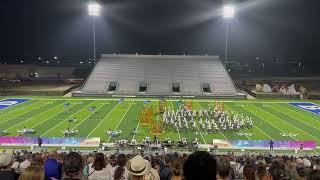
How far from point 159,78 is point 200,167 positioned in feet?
128

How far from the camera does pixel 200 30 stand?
2133 inches

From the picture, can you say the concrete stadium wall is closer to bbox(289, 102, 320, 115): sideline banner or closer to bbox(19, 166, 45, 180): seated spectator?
bbox(289, 102, 320, 115): sideline banner

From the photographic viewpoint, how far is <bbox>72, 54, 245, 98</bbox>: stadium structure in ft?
124

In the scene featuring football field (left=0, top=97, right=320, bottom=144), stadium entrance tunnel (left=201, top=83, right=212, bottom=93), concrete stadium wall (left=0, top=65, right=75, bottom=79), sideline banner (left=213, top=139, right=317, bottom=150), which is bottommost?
sideline banner (left=213, top=139, right=317, bottom=150)

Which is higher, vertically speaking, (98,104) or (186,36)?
(186,36)

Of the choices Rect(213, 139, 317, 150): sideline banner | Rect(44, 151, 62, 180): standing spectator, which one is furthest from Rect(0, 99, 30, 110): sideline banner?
Rect(44, 151, 62, 180): standing spectator

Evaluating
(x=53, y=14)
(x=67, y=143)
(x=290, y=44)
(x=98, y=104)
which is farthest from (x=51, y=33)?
(x=67, y=143)

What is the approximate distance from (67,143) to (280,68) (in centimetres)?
5101

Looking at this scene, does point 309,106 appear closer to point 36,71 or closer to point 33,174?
point 33,174

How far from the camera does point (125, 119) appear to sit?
944 inches

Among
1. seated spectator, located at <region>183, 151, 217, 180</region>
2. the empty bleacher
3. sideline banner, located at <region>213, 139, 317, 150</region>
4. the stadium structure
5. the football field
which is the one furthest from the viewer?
the empty bleacher

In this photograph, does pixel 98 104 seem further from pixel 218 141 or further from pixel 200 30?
pixel 200 30

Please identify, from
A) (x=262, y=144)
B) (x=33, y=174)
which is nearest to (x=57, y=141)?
(x=262, y=144)

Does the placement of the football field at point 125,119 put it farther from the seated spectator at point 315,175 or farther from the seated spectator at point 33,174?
the seated spectator at point 33,174
